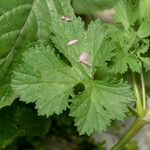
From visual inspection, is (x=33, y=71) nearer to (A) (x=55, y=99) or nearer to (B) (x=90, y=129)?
(A) (x=55, y=99)

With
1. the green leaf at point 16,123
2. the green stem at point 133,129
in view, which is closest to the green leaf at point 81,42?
the green stem at point 133,129

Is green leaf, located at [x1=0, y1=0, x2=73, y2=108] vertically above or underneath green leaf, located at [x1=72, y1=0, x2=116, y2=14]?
above

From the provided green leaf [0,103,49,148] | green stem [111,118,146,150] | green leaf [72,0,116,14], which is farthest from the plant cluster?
green leaf [0,103,49,148]

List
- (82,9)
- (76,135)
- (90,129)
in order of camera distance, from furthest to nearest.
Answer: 1. (76,135)
2. (82,9)
3. (90,129)

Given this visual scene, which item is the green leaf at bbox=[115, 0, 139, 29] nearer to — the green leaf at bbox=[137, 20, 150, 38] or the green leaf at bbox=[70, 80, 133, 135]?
the green leaf at bbox=[137, 20, 150, 38]

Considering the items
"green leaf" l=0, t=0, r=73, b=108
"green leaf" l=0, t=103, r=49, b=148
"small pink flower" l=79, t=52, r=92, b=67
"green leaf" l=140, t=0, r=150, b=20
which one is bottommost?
"green leaf" l=0, t=103, r=49, b=148

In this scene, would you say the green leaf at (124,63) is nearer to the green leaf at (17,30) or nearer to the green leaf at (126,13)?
the green leaf at (126,13)

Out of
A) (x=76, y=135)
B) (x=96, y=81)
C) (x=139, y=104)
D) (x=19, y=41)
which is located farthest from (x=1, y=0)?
(x=76, y=135)

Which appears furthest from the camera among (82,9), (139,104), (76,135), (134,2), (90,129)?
(76,135)
